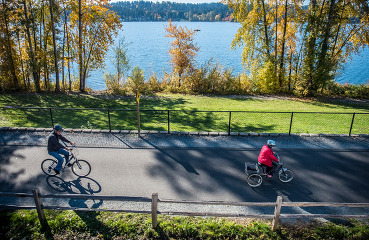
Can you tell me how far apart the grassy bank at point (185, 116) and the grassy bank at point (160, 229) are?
5901 mm

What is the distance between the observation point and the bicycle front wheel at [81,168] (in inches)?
356

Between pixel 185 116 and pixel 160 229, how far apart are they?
369 inches

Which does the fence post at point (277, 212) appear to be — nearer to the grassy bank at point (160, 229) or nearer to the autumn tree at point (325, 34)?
the grassy bank at point (160, 229)

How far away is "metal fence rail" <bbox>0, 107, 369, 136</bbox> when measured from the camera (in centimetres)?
1327

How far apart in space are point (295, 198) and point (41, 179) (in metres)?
7.83

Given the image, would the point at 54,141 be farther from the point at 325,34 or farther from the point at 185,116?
the point at 325,34

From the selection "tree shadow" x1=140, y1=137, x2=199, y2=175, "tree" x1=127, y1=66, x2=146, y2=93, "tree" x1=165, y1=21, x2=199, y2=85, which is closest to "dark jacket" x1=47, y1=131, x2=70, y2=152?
"tree shadow" x1=140, y1=137, x2=199, y2=175

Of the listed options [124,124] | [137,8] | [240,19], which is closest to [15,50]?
[124,124]

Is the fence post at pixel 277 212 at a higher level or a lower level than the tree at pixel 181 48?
lower

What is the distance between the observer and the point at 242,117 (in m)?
15.5

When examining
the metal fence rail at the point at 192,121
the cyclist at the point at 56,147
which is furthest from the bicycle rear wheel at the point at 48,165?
the metal fence rail at the point at 192,121

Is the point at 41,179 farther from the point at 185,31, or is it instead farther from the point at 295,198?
the point at 185,31

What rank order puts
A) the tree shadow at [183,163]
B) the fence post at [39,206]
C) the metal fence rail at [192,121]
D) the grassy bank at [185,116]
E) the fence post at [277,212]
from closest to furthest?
1. the fence post at [277,212]
2. the fence post at [39,206]
3. the tree shadow at [183,163]
4. the metal fence rail at [192,121]
5. the grassy bank at [185,116]

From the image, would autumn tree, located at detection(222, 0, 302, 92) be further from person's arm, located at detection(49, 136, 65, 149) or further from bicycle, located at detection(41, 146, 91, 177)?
person's arm, located at detection(49, 136, 65, 149)
